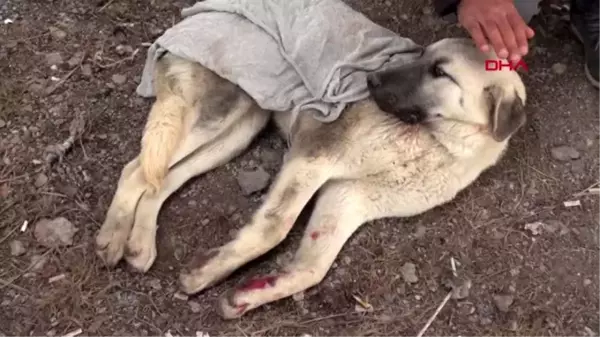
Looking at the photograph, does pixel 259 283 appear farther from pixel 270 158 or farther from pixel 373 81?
pixel 373 81

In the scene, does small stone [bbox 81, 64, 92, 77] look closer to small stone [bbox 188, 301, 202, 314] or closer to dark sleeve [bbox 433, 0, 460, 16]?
small stone [bbox 188, 301, 202, 314]

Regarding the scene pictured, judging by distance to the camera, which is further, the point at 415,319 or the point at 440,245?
the point at 440,245

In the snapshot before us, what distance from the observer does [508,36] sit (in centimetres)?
273

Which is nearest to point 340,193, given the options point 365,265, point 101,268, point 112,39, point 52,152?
point 365,265

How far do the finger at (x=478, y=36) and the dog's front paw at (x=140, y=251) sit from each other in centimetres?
134

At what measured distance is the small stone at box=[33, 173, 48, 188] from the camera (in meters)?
3.05

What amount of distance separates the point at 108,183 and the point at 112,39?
0.82 meters

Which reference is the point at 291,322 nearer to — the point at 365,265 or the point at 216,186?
the point at 365,265

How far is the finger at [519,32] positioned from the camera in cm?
271

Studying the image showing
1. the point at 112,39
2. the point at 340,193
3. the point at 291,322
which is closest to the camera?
the point at 291,322

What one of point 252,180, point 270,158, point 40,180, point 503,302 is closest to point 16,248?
point 40,180

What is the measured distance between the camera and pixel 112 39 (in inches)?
142

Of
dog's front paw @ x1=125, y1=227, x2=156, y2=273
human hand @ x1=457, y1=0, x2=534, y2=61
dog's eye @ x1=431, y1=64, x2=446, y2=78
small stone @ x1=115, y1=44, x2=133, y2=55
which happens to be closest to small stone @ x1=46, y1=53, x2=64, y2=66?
small stone @ x1=115, y1=44, x2=133, y2=55

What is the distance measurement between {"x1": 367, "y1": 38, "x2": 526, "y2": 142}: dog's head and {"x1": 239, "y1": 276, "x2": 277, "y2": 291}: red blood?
0.76 meters
